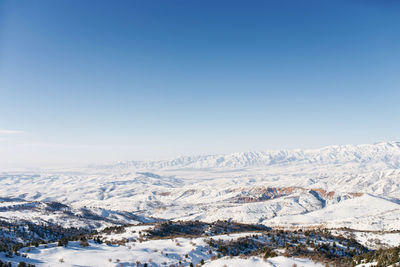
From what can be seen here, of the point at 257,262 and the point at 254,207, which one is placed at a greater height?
the point at 257,262

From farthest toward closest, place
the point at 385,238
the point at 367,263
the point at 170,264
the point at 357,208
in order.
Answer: the point at 357,208
the point at 385,238
the point at 170,264
the point at 367,263

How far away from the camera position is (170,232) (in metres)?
37.5

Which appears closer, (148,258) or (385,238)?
(148,258)

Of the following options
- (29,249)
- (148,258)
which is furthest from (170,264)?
(29,249)

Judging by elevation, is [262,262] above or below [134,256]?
above

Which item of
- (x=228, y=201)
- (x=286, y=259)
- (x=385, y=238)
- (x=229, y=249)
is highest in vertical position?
(x=286, y=259)

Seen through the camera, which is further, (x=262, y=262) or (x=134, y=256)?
(x=134, y=256)

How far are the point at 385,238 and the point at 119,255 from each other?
37159 millimetres

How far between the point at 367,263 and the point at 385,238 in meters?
26.3

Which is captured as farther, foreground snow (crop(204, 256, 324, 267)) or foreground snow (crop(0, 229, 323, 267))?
foreground snow (crop(0, 229, 323, 267))

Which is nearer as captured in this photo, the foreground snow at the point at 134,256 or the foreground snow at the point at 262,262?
the foreground snow at the point at 262,262

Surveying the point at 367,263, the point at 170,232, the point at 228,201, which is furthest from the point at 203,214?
the point at 367,263

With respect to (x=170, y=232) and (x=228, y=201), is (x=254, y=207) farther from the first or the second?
(x=170, y=232)

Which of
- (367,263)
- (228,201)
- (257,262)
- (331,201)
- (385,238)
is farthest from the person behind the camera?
(228,201)
